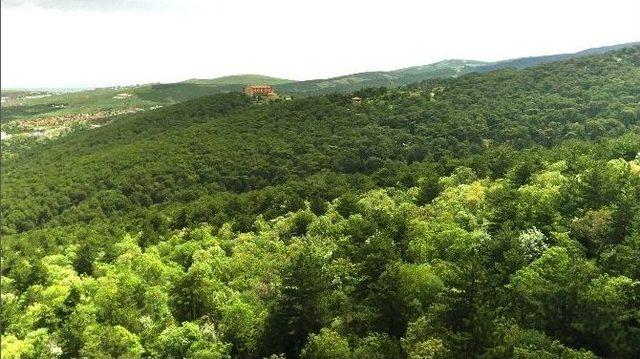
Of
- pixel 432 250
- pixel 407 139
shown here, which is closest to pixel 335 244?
pixel 432 250

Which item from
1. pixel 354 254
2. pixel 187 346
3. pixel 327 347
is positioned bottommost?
pixel 187 346

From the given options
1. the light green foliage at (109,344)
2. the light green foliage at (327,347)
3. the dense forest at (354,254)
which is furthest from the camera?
the light green foliage at (109,344)

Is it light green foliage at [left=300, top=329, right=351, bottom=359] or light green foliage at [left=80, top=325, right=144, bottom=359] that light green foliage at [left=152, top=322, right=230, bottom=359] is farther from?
light green foliage at [left=300, top=329, right=351, bottom=359]

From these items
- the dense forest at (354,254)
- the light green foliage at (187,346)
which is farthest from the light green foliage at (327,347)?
the light green foliage at (187,346)

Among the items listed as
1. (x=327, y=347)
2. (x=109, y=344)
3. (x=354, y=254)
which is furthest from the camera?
(x=354, y=254)

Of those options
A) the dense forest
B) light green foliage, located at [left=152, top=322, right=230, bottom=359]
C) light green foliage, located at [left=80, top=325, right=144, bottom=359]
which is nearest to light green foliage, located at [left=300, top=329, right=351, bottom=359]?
the dense forest

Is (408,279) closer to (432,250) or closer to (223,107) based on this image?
(432,250)

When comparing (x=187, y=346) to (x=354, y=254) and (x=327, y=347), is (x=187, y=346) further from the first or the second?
(x=354, y=254)

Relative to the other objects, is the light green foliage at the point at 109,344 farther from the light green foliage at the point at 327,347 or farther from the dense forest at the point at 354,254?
the light green foliage at the point at 327,347

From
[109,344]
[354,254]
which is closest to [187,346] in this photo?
[109,344]
